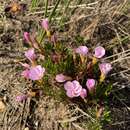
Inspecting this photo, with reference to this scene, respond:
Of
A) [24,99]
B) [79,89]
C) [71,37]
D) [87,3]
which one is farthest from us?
[87,3]

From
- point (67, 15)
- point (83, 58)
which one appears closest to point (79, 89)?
point (83, 58)

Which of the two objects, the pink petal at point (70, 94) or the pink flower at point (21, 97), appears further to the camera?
the pink flower at point (21, 97)

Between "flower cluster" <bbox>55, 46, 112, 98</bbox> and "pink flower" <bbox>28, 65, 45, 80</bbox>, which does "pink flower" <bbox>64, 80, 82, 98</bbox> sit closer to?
"flower cluster" <bbox>55, 46, 112, 98</bbox>

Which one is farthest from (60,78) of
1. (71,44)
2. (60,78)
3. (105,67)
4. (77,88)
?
(71,44)

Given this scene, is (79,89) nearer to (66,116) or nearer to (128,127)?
(66,116)

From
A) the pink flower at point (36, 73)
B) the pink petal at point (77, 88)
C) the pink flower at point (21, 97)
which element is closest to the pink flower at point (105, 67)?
the pink petal at point (77, 88)

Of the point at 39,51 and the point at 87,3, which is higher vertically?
the point at 87,3

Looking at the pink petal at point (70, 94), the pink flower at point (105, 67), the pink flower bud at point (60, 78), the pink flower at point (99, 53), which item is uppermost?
the pink flower at point (99, 53)

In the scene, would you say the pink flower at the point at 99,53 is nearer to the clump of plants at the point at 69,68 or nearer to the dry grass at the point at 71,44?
the clump of plants at the point at 69,68

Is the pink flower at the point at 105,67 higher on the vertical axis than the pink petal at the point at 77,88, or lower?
higher

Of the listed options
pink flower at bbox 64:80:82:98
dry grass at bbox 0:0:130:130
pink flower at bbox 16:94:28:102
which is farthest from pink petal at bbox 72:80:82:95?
pink flower at bbox 16:94:28:102
